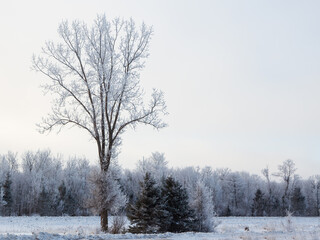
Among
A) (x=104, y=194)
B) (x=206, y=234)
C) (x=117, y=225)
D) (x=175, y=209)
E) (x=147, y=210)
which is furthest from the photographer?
(x=175, y=209)

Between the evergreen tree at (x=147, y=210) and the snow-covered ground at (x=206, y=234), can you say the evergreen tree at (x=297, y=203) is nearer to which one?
the snow-covered ground at (x=206, y=234)

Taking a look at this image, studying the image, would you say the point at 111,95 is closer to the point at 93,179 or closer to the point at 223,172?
the point at 93,179

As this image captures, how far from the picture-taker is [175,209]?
741 inches

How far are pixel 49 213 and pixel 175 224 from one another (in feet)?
150

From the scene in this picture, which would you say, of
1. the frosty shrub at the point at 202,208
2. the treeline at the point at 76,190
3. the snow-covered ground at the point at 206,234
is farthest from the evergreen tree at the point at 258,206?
the frosty shrub at the point at 202,208

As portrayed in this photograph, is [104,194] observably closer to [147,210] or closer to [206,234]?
[147,210]

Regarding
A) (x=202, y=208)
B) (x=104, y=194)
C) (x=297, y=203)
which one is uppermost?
(x=104, y=194)

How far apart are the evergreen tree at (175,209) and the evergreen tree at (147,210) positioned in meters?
0.41

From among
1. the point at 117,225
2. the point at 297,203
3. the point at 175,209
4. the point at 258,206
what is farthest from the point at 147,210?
the point at 297,203

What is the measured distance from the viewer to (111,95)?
58.5 ft

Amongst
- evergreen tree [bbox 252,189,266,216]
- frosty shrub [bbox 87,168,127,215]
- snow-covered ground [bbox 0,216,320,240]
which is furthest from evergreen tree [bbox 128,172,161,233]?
evergreen tree [bbox 252,189,266,216]

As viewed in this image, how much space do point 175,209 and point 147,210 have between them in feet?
5.13

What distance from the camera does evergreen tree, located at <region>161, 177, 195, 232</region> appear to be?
18391 mm

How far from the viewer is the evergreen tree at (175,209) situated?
18391mm
